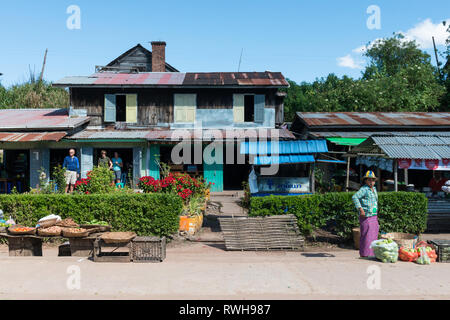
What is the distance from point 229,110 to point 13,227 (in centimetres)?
1155

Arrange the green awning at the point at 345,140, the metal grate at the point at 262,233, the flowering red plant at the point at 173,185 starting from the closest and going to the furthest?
1. the metal grate at the point at 262,233
2. the flowering red plant at the point at 173,185
3. the green awning at the point at 345,140

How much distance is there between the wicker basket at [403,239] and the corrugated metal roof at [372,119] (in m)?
8.93

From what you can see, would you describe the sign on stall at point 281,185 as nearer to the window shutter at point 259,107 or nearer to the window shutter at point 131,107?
the window shutter at point 259,107

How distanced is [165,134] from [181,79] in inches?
136

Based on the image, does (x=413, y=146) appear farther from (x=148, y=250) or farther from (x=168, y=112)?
(x=168, y=112)

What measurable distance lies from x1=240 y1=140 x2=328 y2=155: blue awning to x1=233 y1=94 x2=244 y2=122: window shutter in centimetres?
696

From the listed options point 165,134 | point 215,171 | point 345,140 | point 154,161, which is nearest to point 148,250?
point 165,134

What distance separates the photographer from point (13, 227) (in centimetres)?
795

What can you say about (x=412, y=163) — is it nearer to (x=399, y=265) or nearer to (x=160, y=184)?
(x=399, y=265)

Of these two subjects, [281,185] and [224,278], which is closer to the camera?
[224,278]

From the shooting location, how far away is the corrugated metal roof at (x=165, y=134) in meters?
15.6

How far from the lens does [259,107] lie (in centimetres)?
1739

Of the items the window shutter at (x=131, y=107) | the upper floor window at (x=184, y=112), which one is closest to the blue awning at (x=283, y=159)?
the upper floor window at (x=184, y=112)

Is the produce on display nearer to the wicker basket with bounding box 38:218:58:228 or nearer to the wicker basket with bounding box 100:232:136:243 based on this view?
the wicker basket with bounding box 38:218:58:228
